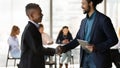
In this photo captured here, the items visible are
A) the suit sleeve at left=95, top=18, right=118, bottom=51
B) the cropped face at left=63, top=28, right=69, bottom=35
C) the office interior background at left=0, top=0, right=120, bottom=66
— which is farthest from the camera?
the office interior background at left=0, top=0, right=120, bottom=66

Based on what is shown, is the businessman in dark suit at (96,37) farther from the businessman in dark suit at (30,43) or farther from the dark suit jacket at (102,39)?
the businessman in dark suit at (30,43)

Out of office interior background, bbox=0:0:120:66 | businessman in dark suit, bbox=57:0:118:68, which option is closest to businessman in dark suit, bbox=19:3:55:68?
businessman in dark suit, bbox=57:0:118:68

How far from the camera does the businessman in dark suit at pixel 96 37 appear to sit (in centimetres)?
336

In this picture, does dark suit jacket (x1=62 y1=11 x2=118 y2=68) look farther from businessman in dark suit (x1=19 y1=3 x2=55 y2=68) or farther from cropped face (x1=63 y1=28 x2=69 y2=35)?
cropped face (x1=63 y1=28 x2=69 y2=35)

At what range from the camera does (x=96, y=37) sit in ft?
11.2

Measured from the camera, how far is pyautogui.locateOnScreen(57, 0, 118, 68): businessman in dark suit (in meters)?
3.36

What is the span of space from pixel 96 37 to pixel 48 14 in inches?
323

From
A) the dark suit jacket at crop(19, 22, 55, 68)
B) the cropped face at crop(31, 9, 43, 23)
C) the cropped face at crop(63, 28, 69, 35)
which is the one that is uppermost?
the cropped face at crop(31, 9, 43, 23)

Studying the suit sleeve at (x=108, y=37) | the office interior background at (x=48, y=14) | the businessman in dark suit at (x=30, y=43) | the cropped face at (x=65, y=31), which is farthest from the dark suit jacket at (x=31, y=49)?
the office interior background at (x=48, y=14)

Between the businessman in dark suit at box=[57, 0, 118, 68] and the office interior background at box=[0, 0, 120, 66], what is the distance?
307 inches

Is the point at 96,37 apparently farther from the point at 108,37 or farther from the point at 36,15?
the point at 36,15

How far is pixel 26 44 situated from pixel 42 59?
0.21 metres

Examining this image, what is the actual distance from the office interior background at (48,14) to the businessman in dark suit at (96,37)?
781 centimetres

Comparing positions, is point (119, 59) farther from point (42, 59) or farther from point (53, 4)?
point (53, 4)
